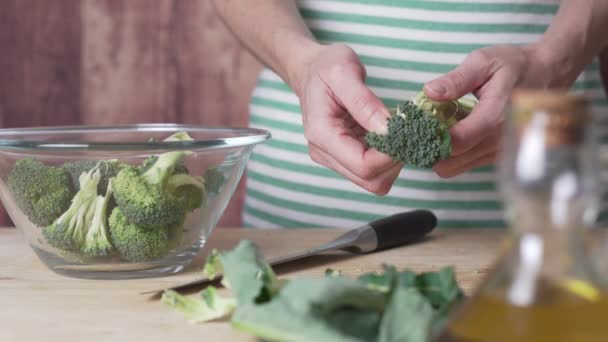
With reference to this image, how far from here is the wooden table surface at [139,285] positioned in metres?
0.88

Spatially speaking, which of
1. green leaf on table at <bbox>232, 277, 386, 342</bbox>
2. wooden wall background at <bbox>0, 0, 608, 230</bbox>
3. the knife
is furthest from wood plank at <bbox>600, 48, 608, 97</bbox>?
green leaf on table at <bbox>232, 277, 386, 342</bbox>

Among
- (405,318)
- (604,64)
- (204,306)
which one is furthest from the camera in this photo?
(604,64)

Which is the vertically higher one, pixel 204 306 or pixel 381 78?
pixel 381 78

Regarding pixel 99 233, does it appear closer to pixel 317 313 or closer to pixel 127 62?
pixel 317 313

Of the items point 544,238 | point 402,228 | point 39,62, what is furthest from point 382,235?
point 39,62

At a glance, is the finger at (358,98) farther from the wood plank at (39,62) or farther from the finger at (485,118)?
the wood plank at (39,62)

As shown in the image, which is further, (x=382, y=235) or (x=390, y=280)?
(x=382, y=235)

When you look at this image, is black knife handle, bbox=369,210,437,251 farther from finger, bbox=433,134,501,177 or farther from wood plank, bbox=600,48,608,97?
wood plank, bbox=600,48,608,97

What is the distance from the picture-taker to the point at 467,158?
1.37m

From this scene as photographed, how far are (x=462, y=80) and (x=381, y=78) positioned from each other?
48 centimetres

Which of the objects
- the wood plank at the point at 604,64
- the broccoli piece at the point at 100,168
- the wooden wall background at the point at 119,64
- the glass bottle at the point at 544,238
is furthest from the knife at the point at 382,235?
the wooden wall background at the point at 119,64

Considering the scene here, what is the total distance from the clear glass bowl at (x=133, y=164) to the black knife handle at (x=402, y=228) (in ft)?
0.80

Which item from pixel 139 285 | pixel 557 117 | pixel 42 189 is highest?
pixel 557 117

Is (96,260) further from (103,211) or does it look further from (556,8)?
(556,8)
